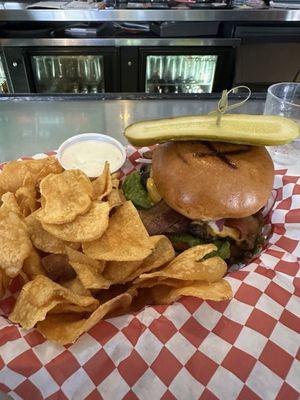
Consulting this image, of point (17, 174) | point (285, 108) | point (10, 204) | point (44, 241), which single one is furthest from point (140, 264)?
point (285, 108)

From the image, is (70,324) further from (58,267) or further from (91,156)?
(91,156)

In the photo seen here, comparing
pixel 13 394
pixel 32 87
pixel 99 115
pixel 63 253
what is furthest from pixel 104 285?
pixel 32 87

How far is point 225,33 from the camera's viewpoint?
297 cm

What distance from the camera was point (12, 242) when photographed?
3.00ft

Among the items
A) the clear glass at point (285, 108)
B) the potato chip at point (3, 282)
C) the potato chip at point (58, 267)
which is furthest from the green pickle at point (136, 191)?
the clear glass at point (285, 108)

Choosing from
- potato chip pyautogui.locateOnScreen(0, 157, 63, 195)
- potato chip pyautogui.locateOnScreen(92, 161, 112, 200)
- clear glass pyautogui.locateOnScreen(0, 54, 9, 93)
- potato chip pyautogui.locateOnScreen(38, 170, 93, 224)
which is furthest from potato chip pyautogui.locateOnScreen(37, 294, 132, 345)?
clear glass pyautogui.locateOnScreen(0, 54, 9, 93)

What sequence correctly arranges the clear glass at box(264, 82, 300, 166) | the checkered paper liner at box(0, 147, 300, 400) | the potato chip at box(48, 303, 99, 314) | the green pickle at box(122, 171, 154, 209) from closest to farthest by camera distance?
the checkered paper liner at box(0, 147, 300, 400), the potato chip at box(48, 303, 99, 314), the green pickle at box(122, 171, 154, 209), the clear glass at box(264, 82, 300, 166)

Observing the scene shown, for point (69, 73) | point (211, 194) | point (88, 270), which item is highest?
point (211, 194)

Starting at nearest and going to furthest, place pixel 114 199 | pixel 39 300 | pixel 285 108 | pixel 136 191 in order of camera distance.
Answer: pixel 39 300 → pixel 114 199 → pixel 136 191 → pixel 285 108

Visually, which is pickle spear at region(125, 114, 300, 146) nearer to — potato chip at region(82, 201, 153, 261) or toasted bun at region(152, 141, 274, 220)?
toasted bun at region(152, 141, 274, 220)

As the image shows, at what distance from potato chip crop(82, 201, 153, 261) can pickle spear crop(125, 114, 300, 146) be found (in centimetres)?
23

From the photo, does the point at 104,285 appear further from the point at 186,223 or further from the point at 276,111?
the point at 276,111

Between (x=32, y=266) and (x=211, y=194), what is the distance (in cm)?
57

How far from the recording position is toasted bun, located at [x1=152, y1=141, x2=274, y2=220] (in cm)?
99
